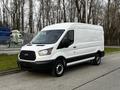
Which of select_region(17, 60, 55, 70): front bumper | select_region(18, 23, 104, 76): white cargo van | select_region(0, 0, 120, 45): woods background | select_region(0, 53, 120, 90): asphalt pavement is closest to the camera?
select_region(0, 53, 120, 90): asphalt pavement

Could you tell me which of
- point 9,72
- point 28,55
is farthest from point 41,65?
point 9,72

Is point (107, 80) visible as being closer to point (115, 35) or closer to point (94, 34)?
point (94, 34)

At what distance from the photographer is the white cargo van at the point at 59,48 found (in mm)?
8773

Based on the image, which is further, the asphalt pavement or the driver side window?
the driver side window

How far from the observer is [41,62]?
28.5 feet

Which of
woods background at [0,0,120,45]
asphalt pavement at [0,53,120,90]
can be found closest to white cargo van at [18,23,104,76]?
asphalt pavement at [0,53,120,90]

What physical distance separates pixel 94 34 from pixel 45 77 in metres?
5.00

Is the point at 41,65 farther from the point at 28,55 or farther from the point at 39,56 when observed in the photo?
the point at 28,55

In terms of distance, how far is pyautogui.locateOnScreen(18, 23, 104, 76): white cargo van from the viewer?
877 centimetres

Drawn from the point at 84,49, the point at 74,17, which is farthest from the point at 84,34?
the point at 74,17

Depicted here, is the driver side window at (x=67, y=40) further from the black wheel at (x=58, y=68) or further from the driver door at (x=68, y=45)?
the black wheel at (x=58, y=68)

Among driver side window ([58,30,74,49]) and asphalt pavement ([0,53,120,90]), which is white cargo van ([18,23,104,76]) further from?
asphalt pavement ([0,53,120,90])

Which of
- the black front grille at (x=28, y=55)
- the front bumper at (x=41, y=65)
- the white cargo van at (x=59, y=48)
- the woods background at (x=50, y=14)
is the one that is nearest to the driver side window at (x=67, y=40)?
the white cargo van at (x=59, y=48)

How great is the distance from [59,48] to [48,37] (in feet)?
3.41
